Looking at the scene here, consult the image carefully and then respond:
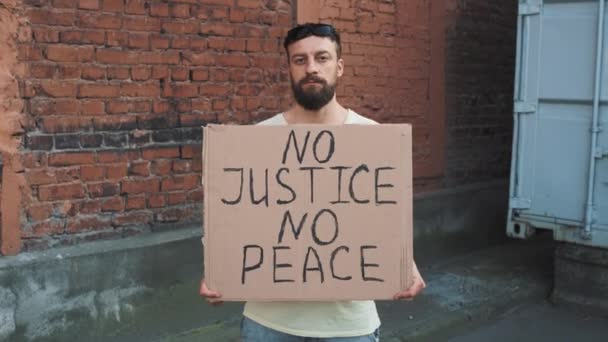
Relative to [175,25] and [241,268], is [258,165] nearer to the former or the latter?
[241,268]

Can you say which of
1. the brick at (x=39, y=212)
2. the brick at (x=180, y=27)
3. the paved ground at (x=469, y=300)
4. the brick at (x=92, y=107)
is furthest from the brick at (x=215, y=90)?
the paved ground at (x=469, y=300)

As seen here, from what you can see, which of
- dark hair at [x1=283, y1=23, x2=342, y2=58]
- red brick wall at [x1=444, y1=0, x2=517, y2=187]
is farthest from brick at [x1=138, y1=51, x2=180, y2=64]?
red brick wall at [x1=444, y1=0, x2=517, y2=187]

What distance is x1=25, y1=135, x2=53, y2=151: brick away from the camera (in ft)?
12.5

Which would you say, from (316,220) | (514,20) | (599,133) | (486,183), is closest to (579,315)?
(599,133)

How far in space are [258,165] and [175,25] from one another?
2354 mm

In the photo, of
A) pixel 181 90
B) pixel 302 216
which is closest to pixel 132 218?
pixel 181 90

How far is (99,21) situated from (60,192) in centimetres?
101

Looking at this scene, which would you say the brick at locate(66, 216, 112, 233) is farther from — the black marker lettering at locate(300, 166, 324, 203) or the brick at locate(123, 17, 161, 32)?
the black marker lettering at locate(300, 166, 324, 203)

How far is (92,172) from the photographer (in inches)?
161

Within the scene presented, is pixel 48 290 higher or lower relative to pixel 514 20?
lower

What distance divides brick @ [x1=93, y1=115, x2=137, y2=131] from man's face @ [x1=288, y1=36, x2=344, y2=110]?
80.8 inches

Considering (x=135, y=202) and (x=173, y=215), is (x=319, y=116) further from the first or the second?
(x=173, y=215)

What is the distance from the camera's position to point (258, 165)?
2316 mm

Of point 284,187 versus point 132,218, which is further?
point 132,218
